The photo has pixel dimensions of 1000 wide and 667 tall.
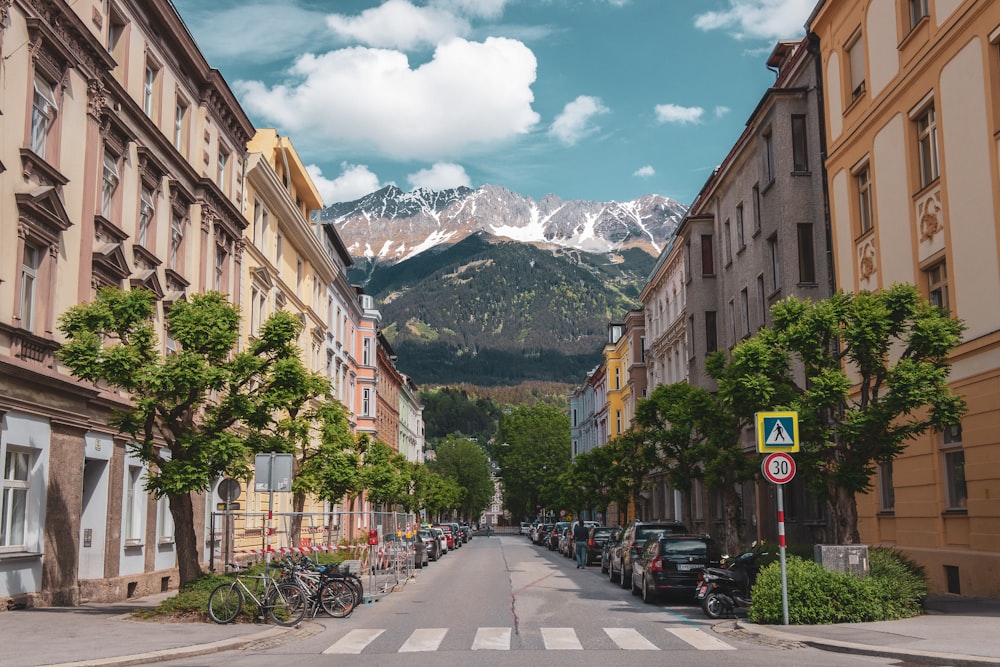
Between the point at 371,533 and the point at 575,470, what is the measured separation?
42.4 m

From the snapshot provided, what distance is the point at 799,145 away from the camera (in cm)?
2859

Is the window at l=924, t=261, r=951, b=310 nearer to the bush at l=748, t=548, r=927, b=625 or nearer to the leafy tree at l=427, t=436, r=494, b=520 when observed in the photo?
the bush at l=748, t=548, r=927, b=625

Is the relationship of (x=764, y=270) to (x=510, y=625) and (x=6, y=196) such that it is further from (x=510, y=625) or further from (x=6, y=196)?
(x=6, y=196)

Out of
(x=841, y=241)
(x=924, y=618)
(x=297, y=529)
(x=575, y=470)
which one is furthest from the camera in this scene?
(x=575, y=470)

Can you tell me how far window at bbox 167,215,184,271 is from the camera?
86.8 feet

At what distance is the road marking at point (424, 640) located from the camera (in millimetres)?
13576

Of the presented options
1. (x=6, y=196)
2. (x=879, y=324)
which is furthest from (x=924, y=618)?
(x=6, y=196)

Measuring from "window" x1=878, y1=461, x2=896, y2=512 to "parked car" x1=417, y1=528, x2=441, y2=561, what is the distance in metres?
23.4

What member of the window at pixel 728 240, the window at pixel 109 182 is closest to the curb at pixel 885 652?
the window at pixel 109 182

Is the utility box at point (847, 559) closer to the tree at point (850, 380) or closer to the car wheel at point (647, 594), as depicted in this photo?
the tree at point (850, 380)

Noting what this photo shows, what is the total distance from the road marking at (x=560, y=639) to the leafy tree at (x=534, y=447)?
3876 inches

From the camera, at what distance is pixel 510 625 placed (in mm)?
16859

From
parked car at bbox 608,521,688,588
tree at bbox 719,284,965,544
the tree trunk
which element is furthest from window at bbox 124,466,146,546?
tree at bbox 719,284,965,544

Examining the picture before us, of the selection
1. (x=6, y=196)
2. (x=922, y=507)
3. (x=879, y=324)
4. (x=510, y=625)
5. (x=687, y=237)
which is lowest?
(x=510, y=625)
